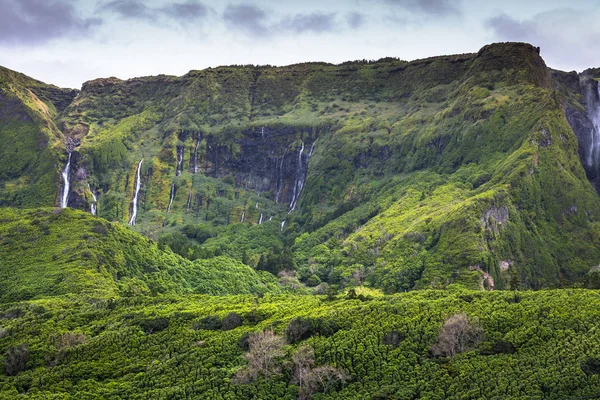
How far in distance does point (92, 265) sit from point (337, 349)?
70.8 m

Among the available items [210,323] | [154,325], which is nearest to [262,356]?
[210,323]

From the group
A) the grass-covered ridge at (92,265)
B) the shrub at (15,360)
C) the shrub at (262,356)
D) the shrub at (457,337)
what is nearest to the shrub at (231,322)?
the shrub at (262,356)

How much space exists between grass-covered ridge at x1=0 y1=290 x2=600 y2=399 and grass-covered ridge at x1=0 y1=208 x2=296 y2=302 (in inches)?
954

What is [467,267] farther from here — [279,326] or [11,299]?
[11,299]

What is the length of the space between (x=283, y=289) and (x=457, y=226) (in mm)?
40769

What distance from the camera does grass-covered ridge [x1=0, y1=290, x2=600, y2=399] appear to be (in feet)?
255

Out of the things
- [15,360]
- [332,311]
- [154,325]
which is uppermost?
[332,311]

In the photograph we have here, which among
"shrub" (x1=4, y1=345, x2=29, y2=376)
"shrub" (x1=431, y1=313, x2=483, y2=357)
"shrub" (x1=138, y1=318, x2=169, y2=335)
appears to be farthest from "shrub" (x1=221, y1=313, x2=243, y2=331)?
"shrub" (x1=431, y1=313, x2=483, y2=357)

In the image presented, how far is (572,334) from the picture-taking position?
269ft

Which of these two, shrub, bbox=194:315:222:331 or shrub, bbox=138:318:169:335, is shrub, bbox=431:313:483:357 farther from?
shrub, bbox=138:318:169:335

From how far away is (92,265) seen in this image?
5595 inches

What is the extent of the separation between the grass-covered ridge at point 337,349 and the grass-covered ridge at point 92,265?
79.5ft

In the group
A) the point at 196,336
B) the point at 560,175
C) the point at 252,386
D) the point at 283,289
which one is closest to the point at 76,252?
the point at 283,289

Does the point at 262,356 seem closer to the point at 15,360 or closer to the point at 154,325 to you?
the point at 154,325
